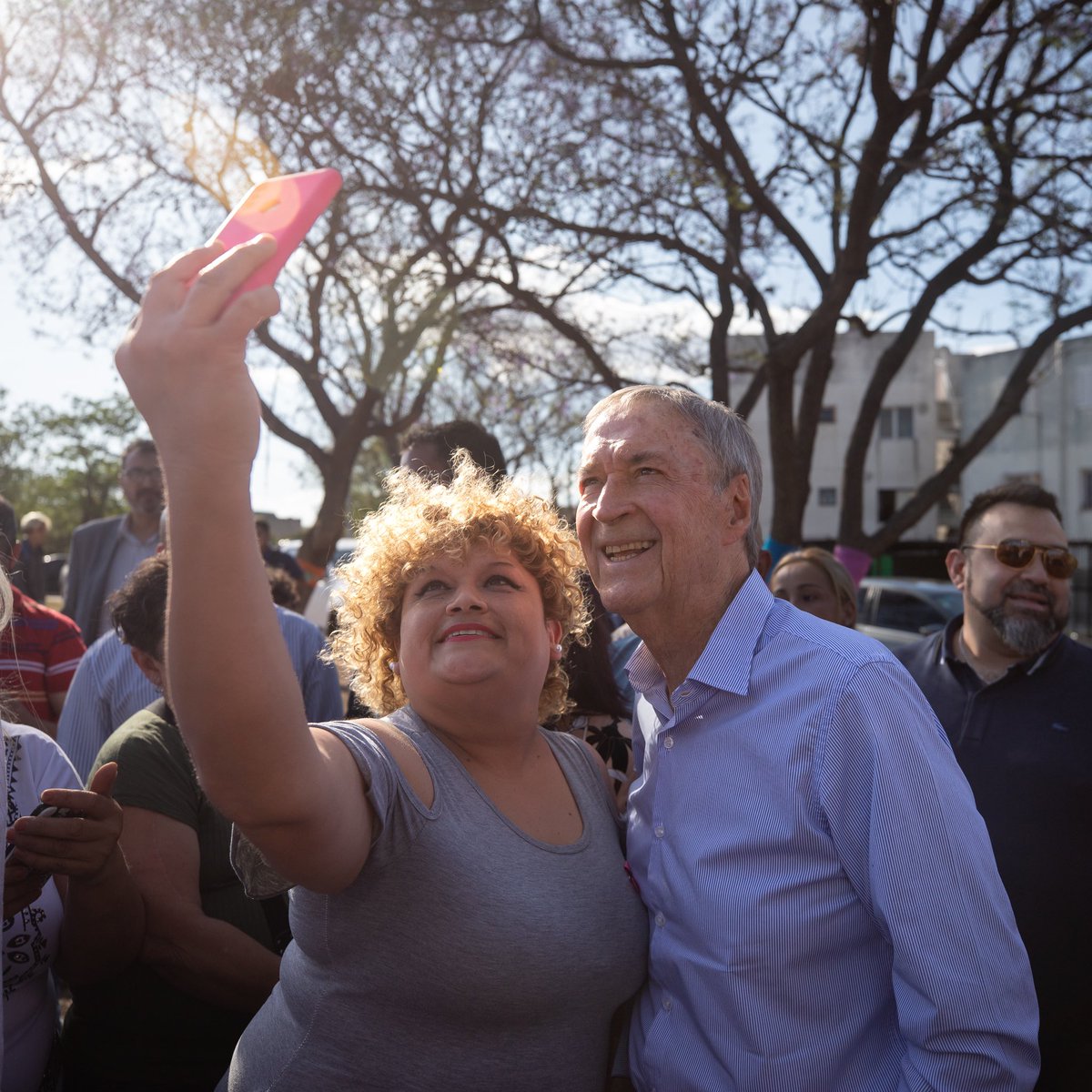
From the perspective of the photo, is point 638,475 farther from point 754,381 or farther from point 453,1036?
point 754,381

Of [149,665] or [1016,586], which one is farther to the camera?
[1016,586]

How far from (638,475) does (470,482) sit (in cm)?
45

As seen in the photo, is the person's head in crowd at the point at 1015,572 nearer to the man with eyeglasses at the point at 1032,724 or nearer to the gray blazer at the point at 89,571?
the man with eyeglasses at the point at 1032,724

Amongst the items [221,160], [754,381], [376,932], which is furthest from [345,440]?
[376,932]

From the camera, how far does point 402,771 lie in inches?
72.2

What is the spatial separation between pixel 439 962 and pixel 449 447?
2366 mm

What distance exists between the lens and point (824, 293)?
25.2ft

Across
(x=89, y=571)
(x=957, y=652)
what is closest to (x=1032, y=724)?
(x=957, y=652)

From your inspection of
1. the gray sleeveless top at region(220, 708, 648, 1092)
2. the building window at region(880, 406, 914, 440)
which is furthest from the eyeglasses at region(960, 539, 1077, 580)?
the building window at region(880, 406, 914, 440)

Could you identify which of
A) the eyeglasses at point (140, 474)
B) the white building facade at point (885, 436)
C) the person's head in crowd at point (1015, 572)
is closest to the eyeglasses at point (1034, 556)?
the person's head in crowd at point (1015, 572)

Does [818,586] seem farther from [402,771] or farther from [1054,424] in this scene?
[1054,424]

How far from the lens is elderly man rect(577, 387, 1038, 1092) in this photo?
177 cm

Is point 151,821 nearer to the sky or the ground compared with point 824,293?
nearer to the ground

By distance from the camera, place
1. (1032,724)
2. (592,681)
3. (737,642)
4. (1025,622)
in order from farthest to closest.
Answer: (1025,622), (1032,724), (592,681), (737,642)
